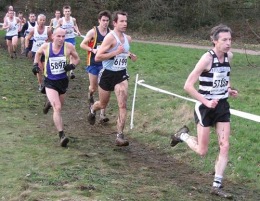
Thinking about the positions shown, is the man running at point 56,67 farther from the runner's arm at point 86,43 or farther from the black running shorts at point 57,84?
the runner's arm at point 86,43

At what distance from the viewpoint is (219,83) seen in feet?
21.4

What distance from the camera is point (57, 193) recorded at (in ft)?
19.8

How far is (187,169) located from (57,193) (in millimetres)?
2355

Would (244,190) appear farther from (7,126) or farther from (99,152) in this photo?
(7,126)

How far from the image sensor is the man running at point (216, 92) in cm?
642

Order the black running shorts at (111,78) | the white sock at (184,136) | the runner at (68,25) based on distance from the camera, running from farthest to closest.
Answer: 1. the runner at (68,25)
2. the black running shorts at (111,78)
3. the white sock at (184,136)

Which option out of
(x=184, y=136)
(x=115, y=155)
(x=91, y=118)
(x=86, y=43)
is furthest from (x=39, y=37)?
(x=184, y=136)

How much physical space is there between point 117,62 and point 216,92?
2500mm

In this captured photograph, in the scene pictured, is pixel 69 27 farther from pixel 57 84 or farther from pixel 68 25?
pixel 57 84

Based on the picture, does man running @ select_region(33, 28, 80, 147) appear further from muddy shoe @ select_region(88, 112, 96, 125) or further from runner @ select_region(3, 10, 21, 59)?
runner @ select_region(3, 10, 21, 59)

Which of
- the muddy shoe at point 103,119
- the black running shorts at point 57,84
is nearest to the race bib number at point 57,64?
the black running shorts at point 57,84

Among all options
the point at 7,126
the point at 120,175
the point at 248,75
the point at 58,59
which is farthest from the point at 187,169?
the point at 248,75

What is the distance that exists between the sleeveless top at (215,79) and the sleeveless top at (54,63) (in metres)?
3.05

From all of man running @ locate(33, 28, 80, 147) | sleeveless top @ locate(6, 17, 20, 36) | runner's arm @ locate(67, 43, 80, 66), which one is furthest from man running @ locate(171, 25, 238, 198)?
sleeveless top @ locate(6, 17, 20, 36)
